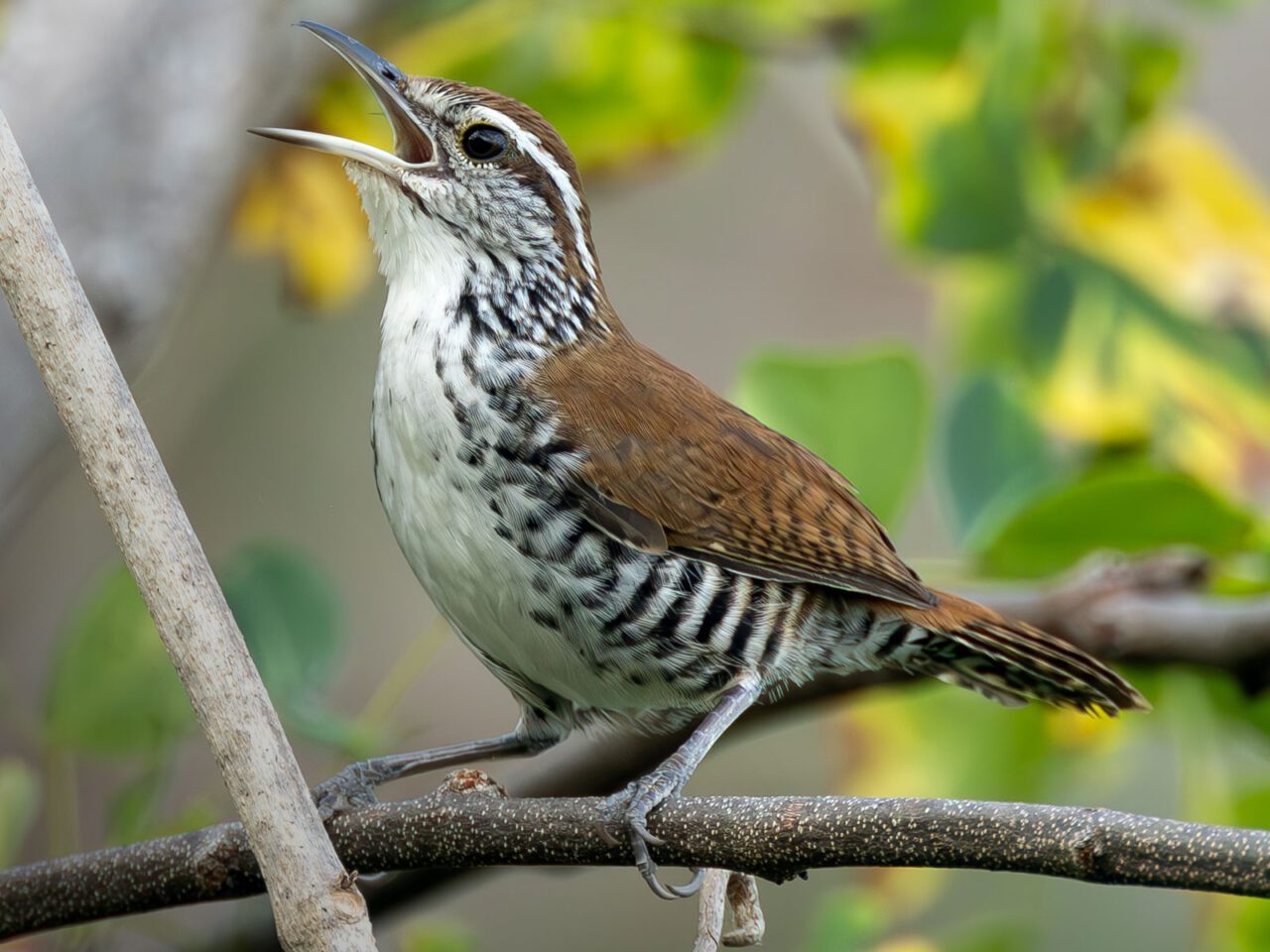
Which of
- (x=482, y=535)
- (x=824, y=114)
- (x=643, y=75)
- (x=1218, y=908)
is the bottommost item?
(x=482, y=535)

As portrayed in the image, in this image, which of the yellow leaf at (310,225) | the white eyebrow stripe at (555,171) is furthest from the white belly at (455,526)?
the yellow leaf at (310,225)

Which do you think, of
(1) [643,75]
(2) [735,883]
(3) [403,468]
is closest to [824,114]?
(1) [643,75]

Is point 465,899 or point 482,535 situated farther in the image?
point 465,899

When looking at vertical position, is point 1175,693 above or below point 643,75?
below

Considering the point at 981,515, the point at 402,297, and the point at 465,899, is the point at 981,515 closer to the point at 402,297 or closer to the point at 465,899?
the point at 402,297

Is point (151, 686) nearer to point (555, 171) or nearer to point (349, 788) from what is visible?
point (349, 788)

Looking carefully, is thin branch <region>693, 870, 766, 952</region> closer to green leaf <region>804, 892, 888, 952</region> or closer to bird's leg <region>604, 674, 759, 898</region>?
bird's leg <region>604, 674, 759, 898</region>

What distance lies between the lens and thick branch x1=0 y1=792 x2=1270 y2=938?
1.32m

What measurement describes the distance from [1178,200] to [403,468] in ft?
6.69

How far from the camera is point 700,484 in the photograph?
7.27 ft

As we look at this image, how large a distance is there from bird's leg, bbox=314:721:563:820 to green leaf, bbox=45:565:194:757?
0.49 m

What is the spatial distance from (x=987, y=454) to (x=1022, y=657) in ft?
2.06

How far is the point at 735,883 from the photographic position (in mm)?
1790

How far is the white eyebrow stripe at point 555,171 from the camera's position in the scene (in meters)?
2.36
